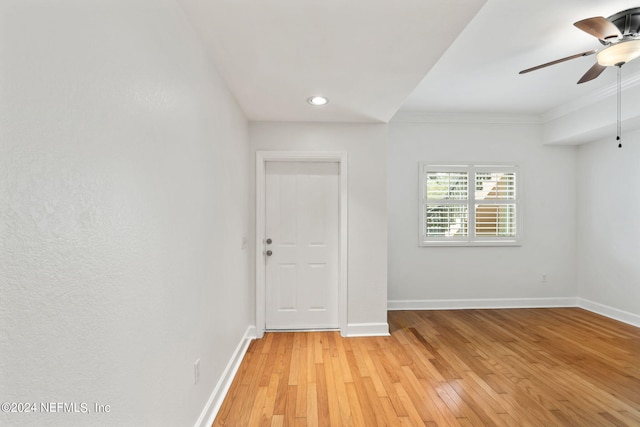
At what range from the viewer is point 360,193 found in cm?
322

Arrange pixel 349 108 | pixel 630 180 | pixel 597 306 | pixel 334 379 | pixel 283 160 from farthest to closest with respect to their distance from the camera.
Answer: pixel 597 306 → pixel 630 180 → pixel 283 160 → pixel 349 108 → pixel 334 379

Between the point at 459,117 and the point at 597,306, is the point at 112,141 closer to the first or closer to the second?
the point at 459,117

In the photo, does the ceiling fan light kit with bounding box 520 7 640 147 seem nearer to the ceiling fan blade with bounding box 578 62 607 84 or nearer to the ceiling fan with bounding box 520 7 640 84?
the ceiling fan with bounding box 520 7 640 84

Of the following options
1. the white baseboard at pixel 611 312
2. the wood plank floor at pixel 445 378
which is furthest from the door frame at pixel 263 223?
the white baseboard at pixel 611 312

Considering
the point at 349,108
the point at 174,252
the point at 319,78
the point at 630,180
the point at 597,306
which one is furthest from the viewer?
the point at 597,306

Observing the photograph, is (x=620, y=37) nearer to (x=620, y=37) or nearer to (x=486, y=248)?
(x=620, y=37)

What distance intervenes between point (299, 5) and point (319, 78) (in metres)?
0.76

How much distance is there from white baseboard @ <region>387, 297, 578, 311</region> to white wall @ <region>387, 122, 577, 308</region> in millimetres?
14

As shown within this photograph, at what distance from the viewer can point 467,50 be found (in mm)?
2451

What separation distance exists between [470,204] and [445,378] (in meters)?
2.59

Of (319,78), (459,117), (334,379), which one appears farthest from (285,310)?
(459,117)

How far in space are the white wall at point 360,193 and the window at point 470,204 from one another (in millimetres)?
1218

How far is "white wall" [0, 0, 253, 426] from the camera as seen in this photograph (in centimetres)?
63

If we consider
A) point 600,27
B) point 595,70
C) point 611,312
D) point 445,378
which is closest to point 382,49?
point 600,27
